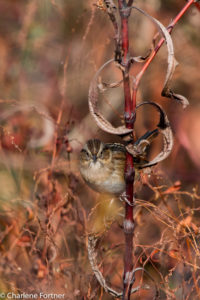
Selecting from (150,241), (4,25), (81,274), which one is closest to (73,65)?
(4,25)

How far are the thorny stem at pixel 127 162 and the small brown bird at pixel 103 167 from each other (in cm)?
57

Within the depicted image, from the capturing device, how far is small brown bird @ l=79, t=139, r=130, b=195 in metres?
1.52

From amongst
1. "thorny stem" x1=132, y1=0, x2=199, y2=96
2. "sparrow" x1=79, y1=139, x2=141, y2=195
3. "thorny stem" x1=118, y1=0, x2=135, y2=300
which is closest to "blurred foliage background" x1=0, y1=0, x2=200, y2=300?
"sparrow" x1=79, y1=139, x2=141, y2=195

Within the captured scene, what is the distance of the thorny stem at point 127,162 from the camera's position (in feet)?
2.60

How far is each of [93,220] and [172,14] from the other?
127 cm

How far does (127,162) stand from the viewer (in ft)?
2.88

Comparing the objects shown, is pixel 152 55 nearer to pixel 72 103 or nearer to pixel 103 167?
pixel 103 167

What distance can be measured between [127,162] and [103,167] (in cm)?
75

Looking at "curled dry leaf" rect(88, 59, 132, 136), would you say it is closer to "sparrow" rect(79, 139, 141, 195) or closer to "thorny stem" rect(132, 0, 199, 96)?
"thorny stem" rect(132, 0, 199, 96)

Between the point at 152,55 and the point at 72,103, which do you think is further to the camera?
the point at 72,103

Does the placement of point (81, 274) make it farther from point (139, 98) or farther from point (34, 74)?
point (34, 74)

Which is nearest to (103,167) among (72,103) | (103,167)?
(103,167)

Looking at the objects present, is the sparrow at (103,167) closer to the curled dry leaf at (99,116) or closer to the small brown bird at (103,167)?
the small brown bird at (103,167)

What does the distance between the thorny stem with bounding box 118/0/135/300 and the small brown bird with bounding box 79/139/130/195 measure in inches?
22.3
